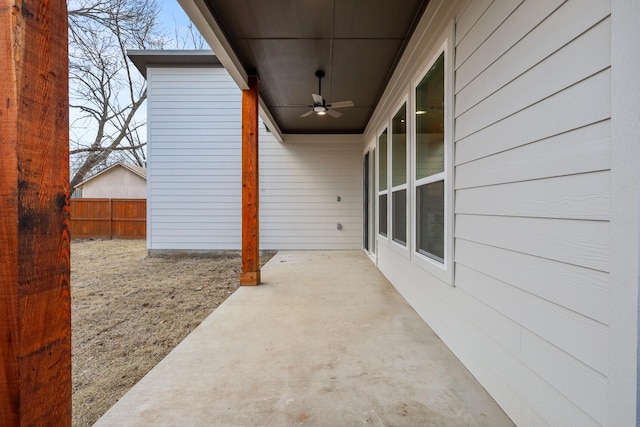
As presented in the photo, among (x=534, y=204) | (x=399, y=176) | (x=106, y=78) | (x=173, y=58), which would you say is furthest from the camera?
(x=106, y=78)

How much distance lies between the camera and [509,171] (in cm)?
157

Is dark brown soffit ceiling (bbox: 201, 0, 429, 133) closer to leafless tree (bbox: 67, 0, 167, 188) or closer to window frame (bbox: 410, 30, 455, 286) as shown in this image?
window frame (bbox: 410, 30, 455, 286)

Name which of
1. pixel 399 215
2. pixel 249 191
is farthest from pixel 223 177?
pixel 399 215

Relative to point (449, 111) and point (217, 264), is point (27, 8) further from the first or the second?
point (217, 264)

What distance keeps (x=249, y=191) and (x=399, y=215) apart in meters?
2.05

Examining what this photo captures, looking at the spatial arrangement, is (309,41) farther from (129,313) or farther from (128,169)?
(128,169)

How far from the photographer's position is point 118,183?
15000 millimetres

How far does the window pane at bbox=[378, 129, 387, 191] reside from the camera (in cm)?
486

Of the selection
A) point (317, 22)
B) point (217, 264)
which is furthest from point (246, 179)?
point (217, 264)

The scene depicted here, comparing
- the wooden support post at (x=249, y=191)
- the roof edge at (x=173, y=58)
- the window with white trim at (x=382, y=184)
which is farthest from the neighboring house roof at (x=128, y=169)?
the window with white trim at (x=382, y=184)

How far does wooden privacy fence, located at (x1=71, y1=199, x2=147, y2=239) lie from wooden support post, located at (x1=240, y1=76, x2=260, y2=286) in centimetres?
758

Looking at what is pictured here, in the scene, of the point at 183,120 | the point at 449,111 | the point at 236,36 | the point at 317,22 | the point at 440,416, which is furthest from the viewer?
the point at 183,120

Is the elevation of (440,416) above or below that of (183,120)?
below

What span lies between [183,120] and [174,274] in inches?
151
